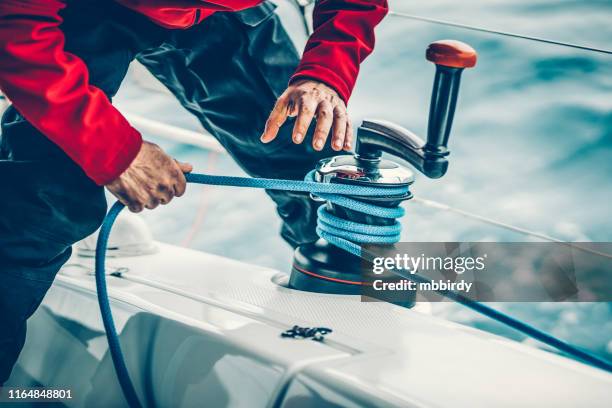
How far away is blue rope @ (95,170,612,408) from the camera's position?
91cm

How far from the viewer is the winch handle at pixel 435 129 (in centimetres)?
88

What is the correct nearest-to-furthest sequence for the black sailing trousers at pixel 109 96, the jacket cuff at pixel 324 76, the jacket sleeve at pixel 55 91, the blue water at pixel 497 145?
the jacket sleeve at pixel 55 91 < the black sailing trousers at pixel 109 96 < the jacket cuff at pixel 324 76 < the blue water at pixel 497 145

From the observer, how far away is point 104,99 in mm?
871

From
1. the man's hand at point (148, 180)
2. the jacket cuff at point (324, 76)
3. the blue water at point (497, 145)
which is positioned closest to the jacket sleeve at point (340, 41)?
the jacket cuff at point (324, 76)

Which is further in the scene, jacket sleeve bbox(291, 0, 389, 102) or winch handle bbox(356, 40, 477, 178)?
jacket sleeve bbox(291, 0, 389, 102)

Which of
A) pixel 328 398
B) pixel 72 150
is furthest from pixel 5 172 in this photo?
pixel 328 398

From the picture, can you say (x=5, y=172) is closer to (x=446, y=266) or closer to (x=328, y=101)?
(x=328, y=101)

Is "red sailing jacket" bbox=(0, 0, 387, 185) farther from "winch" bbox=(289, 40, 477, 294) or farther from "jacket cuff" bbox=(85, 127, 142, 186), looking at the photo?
"winch" bbox=(289, 40, 477, 294)

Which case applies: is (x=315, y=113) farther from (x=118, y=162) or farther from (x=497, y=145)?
(x=497, y=145)

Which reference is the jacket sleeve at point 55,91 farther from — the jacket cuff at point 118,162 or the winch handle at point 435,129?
the winch handle at point 435,129

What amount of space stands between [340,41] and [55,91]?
443 mm

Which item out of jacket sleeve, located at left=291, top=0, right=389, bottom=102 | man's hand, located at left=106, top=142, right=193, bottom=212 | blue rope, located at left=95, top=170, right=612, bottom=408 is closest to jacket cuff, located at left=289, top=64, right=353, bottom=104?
jacket sleeve, located at left=291, top=0, right=389, bottom=102

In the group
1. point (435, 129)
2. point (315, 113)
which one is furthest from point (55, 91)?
point (435, 129)

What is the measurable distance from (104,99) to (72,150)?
2.9 inches
